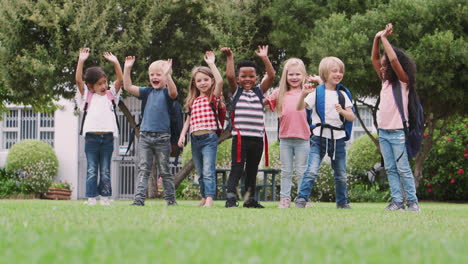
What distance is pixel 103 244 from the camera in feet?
11.9

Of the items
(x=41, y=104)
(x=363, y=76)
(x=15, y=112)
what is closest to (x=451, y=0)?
(x=363, y=76)

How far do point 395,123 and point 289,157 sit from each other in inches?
58.2

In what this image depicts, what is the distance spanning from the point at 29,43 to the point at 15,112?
9.44 meters

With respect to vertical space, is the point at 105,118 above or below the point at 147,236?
above

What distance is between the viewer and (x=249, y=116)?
8.84m

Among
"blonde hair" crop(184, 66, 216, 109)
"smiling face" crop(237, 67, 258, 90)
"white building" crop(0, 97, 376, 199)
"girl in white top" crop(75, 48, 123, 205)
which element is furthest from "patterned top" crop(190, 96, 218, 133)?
"white building" crop(0, 97, 376, 199)

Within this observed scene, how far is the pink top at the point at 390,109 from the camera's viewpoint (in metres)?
8.37

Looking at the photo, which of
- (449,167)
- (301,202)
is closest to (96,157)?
(301,202)

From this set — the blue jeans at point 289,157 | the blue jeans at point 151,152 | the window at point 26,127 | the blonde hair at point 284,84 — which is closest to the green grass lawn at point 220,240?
the blue jeans at point 289,157

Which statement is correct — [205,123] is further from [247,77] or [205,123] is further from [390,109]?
[390,109]

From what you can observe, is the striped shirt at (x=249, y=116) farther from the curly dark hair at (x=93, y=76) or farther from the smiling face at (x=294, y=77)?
the curly dark hair at (x=93, y=76)

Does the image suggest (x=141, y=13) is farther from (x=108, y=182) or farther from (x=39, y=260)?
(x=39, y=260)

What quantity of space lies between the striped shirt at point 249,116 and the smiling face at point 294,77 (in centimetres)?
58

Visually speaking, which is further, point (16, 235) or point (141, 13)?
point (141, 13)
